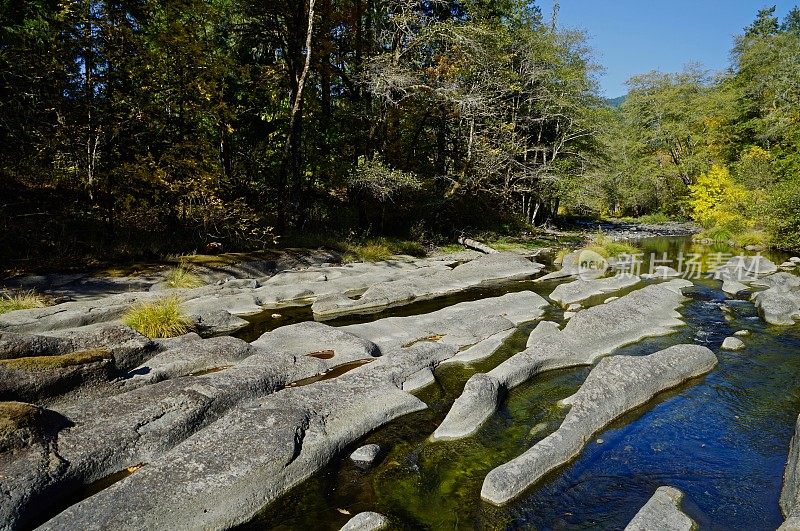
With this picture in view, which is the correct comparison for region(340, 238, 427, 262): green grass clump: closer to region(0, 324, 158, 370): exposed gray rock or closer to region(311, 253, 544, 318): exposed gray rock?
region(311, 253, 544, 318): exposed gray rock

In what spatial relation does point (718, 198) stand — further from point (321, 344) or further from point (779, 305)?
point (321, 344)

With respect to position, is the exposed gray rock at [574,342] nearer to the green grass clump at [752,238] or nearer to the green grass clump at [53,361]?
the green grass clump at [53,361]

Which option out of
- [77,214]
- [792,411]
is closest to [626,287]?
[792,411]

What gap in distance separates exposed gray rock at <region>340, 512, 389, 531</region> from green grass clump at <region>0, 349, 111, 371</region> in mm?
4368

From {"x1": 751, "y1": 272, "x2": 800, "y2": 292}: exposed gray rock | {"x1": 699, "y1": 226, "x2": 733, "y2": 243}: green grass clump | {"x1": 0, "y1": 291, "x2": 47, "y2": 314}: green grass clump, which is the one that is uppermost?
{"x1": 699, "y1": 226, "x2": 733, "y2": 243}: green grass clump

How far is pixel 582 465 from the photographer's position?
572 cm

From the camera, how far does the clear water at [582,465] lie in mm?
4875

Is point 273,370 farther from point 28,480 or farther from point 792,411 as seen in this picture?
point 792,411

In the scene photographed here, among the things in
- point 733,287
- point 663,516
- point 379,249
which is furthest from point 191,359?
point 733,287

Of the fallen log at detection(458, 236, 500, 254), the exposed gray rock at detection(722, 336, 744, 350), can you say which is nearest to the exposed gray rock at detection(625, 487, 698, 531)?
the exposed gray rock at detection(722, 336, 744, 350)

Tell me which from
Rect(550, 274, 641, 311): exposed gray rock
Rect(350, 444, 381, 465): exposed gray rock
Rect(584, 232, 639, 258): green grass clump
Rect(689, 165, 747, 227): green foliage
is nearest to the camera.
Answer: Rect(350, 444, 381, 465): exposed gray rock

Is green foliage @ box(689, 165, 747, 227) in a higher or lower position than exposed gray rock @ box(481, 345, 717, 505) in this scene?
higher

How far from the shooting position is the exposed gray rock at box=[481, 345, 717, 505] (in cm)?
520

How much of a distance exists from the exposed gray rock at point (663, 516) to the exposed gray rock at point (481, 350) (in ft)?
13.9
